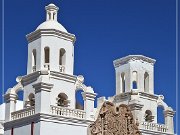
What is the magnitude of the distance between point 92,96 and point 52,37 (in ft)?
12.3

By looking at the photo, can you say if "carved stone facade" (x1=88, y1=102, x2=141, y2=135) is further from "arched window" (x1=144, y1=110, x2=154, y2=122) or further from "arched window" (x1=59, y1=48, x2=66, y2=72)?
"arched window" (x1=59, y1=48, x2=66, y2=72)

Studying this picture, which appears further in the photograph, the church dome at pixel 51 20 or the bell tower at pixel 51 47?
the church dome at pixel 51 20

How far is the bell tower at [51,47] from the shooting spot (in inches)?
996

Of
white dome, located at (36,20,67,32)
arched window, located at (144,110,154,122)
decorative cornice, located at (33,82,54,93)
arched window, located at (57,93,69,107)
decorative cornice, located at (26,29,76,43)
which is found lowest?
arched window, located at (144,110,154,122)

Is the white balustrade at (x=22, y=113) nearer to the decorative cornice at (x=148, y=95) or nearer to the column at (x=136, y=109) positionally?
the column at (x=136, y=109)

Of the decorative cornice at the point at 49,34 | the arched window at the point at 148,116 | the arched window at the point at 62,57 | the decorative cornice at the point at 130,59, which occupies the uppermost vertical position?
the decorative cornice at the point at 49,34

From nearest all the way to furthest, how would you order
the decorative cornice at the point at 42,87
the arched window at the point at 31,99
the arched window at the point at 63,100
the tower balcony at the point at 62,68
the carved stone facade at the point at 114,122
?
1. the decorative cornice at the point at 42,87
2. the carved stone facade at the point at 114,122
3. the arched window at the point at 63,100
4. the arched window at the point at 31,99
5. the tower balcony at the point at 62,68

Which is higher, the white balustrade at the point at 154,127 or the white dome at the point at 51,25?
the white dome at the point at 51,25

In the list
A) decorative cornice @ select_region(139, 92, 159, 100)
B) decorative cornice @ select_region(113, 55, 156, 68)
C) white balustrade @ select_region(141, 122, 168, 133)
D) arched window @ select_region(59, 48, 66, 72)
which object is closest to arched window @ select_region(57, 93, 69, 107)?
arched window @ select_region(59, 48, 66, 72)

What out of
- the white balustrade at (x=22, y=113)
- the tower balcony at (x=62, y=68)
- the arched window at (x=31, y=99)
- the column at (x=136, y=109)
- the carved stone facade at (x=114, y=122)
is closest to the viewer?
the white balustrade at (x=22, y=113)

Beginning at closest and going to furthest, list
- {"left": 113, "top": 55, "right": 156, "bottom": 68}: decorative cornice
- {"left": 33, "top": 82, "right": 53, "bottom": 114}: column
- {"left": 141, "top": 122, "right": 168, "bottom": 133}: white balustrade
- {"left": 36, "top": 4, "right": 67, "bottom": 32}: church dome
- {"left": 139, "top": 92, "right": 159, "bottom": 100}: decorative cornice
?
{"left": 33, "top": 82, "right": 53, "bottom": 114}: column, {"left": 36, "top": 4, "right": 67, "bottom": 32}: church dome, {"left": 141, "top": 122, "right": 168, "bottom": 133}: white balustrade, {"left": 139, "top": 92, "right": 159, "bottom": 100}: decorative cornice, {"left": 113, "top": 55, "right": 156, "bottom": 68}: decorative cornice

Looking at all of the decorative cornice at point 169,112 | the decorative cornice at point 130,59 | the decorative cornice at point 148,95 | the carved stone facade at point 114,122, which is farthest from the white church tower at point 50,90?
the decorative cornice at point 169,112

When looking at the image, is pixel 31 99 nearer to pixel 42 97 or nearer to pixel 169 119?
pixel 42 97

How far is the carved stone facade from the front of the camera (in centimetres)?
2520
